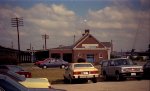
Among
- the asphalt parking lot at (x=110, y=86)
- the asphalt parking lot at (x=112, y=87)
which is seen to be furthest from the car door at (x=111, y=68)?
the asphalt parking lot at (x=112, y=87)

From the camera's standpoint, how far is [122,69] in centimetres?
2333

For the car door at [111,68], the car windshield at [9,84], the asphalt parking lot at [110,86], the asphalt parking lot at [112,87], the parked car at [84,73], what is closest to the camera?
the car windshield at [9,84]

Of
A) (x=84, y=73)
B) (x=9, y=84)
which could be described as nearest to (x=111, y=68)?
(x=84, y=73)

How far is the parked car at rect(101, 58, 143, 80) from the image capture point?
23344 millimetres

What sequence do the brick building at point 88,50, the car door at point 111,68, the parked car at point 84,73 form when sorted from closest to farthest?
the parked car at point 84,73 → the car door at point 111,68 → the brick building at point 88,50

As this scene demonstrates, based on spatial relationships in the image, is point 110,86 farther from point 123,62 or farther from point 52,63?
point 52,63

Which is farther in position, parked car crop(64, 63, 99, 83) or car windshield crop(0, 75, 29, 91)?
parked car crop(64, 63, 99, 83)

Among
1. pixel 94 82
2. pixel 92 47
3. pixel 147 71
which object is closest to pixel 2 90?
pixel 94 82

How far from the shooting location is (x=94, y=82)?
76.2 feet

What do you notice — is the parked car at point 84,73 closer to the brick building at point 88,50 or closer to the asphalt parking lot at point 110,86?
the asphalt parking lot at point 110,86

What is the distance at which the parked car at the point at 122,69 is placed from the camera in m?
23.3

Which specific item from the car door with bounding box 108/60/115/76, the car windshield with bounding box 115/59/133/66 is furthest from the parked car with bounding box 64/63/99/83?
the car windshield with bounding box 115/59/133/66

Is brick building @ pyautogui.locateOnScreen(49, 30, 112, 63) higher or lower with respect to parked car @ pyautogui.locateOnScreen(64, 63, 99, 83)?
higher

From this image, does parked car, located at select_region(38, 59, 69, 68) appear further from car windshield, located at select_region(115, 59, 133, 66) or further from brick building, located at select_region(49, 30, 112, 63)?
car windshield, located at select_region(115, 59, 133, 66)
